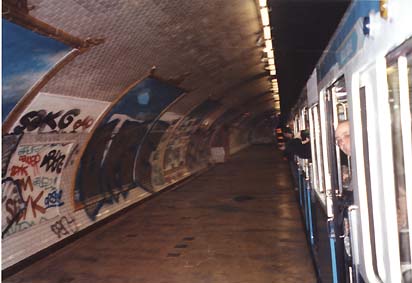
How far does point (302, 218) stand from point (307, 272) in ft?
11.3

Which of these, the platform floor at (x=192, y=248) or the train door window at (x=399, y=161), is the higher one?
the train door window at (x=399, y=161)

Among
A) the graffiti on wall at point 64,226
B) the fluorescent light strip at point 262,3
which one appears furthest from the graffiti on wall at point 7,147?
the fluorescent light strip at point 262,3

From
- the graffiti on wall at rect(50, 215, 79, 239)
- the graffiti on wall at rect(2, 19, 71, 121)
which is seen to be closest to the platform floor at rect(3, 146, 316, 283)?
the graffiti on wall at rect(50, 215, 79, 239)

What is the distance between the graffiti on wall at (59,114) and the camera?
5926 mm

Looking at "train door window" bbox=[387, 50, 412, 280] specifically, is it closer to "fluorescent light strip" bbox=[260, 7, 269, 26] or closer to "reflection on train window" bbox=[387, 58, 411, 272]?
"reflection on train window" bbox=[387, 58, 411, 272]

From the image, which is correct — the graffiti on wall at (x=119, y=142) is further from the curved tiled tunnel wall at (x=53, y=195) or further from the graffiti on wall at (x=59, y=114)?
the graffiti on wall at (x=59, y=114)

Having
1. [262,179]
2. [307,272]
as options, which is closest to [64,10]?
[307,272]

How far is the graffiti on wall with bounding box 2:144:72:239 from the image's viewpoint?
645 cm

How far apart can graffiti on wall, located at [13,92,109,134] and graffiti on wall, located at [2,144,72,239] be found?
0.36 metres

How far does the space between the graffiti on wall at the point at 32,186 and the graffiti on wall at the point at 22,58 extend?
133cm

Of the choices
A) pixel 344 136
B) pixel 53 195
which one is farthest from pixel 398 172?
pixel 53 195

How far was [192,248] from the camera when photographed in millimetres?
7527

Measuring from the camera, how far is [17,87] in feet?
17.1

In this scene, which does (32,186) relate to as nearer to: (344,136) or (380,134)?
(344,136)
